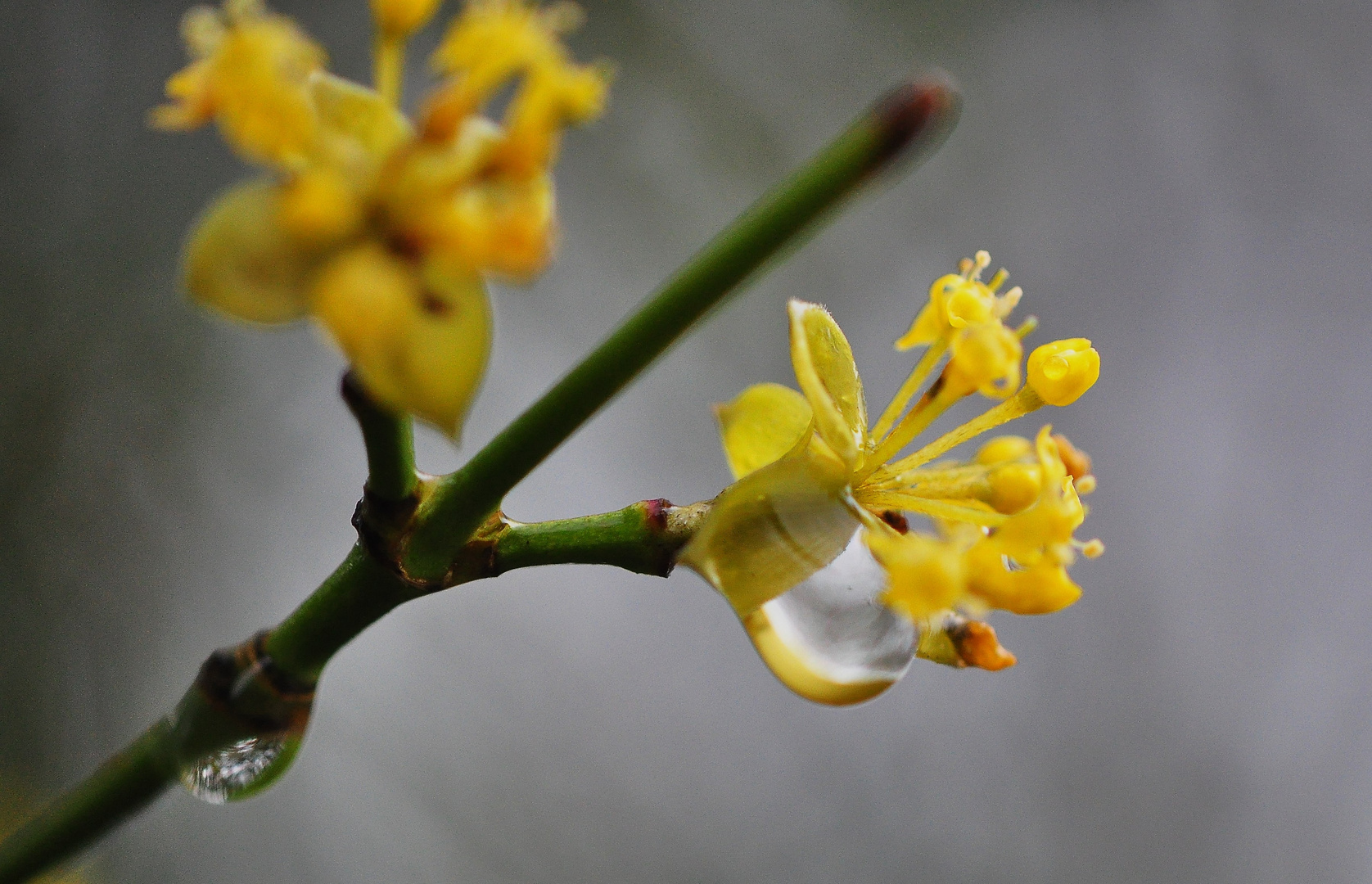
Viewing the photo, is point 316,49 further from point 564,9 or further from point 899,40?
point 899,40

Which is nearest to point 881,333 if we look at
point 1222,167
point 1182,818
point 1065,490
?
point 1222,167

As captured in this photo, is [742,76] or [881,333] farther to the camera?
[742,76]

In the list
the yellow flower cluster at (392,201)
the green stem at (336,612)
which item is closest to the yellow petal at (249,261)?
the yellow flower cluster at (392,201)

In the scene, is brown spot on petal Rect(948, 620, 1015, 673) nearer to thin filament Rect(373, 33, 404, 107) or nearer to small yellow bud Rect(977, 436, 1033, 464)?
small yellow bud Rect(977, 436, 1033, 464)

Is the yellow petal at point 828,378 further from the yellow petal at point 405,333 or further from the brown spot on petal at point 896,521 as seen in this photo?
the yellow petal at point 405,333

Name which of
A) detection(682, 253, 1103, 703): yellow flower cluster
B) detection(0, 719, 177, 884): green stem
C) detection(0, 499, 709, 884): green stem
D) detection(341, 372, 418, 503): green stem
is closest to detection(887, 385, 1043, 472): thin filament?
detection(682, 253, 1103, 703): yellow flower cluster
